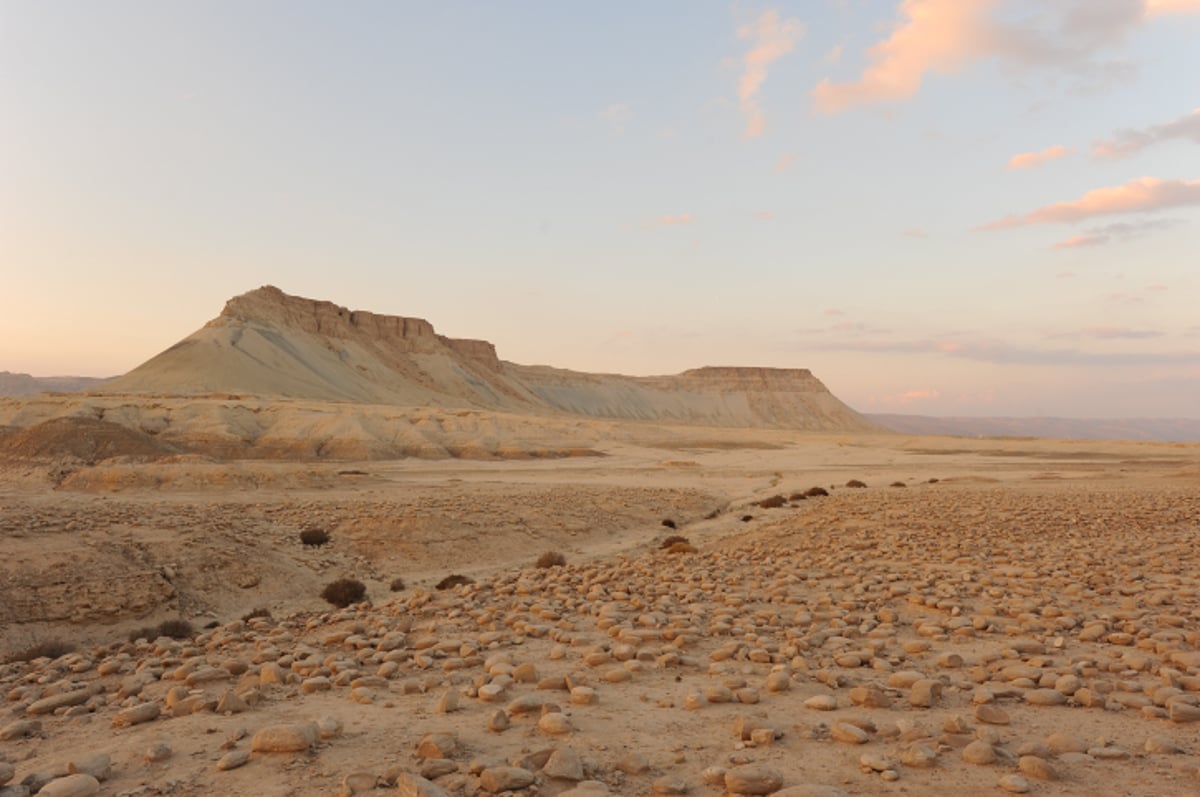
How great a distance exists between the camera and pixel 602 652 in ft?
25.0

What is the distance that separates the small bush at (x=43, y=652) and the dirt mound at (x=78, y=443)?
30.2 meters

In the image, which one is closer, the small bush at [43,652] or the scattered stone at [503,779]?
the scattered stone at [503,779]

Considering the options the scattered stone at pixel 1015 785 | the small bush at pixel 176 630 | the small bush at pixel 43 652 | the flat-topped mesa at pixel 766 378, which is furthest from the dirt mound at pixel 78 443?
the flat-topped mesa at pixel 766 378

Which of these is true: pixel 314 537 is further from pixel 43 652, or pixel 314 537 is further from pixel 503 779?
pixel 503 779

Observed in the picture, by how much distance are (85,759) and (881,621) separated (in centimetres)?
833

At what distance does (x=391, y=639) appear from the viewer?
868cm

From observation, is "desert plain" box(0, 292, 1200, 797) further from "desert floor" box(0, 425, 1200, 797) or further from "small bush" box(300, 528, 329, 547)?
"small bush" box(300, 528, 329, 547)

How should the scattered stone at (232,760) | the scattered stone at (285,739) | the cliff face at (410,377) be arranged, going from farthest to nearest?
1. the cliff face at (410,377)
2. the scattered stone at (285,739)
3. the scattered stone at (232,760)

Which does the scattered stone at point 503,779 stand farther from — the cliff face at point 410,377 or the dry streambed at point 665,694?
the cliff face at point 410,377

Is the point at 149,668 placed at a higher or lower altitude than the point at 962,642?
lower

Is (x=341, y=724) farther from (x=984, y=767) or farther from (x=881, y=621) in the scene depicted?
(x=881, y=621)

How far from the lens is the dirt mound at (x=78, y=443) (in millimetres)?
36969

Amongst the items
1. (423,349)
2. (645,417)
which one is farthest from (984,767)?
(645,417)

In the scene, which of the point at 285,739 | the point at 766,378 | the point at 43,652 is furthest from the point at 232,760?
the point at 766,378
